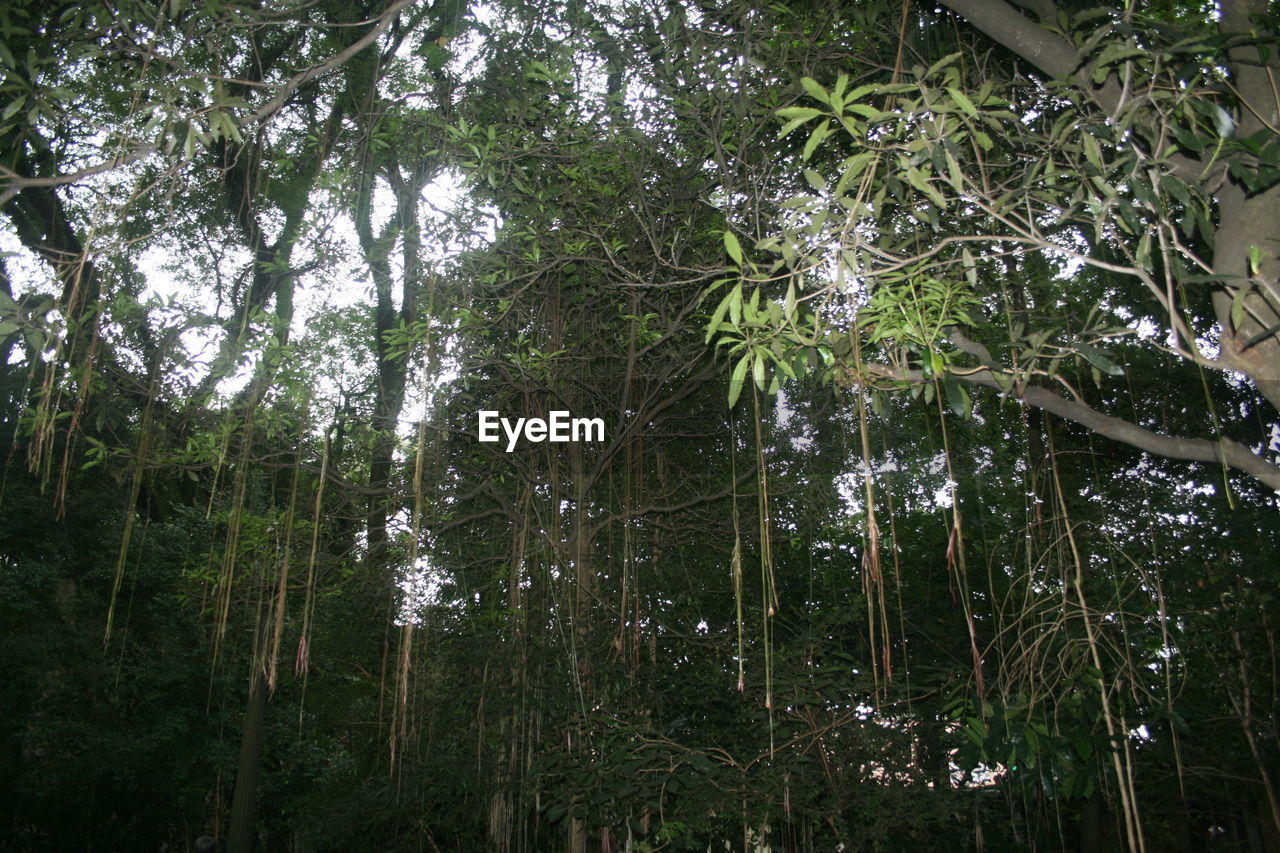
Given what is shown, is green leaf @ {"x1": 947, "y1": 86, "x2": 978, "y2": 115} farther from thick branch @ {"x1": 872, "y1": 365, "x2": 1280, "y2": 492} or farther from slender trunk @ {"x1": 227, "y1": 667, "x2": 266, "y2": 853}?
slender trunk @ {"x1": 227, "y1": 667, "x2": 266, "y2": 853}

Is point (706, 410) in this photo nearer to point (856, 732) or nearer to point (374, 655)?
point (856, 732)

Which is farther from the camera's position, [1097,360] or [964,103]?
[1097,360]

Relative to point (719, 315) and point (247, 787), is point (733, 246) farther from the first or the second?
point (247, 787)

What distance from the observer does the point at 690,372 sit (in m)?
4.55

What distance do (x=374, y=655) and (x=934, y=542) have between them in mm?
5028

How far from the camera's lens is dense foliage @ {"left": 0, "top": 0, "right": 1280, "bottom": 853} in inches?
67.1

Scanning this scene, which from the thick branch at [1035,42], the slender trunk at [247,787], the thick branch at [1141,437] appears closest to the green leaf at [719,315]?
the thick branch at [1141,437]

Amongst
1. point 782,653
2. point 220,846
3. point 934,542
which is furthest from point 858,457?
point 220,846

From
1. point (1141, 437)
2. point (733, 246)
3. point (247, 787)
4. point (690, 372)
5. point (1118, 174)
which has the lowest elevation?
point (247, 787)

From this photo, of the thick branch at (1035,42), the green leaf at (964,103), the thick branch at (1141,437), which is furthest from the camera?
the thick branch at (1035,42)

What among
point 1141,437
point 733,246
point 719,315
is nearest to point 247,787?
point 719,315

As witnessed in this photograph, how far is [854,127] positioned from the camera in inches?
58.9

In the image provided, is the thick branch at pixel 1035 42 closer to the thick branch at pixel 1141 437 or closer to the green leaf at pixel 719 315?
the thick branch at pixel 1141 437

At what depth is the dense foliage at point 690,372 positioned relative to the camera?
170 cm
